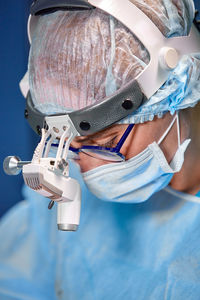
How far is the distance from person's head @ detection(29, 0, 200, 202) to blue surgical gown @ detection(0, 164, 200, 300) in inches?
13.0

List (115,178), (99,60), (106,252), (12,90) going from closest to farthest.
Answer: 1. (99,60)
2. (115,178)
3. (106,252)
4. (12,90)

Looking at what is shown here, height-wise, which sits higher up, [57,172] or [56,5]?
[56,5]

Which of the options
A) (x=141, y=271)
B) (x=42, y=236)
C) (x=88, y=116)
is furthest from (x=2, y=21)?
(x=141, y=271)

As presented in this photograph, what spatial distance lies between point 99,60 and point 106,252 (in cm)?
71

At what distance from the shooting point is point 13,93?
2049mm

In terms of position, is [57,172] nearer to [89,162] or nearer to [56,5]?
[89,162]

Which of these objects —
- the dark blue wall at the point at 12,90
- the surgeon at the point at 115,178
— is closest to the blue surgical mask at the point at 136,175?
the surgeon at the point at 115,178

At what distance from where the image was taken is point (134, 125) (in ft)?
3.86

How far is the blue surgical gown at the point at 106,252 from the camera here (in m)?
1.37

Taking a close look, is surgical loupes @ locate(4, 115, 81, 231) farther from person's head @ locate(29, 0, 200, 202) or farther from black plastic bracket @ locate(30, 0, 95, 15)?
black plastic bracket @ locate(30, 0, 95, 15)

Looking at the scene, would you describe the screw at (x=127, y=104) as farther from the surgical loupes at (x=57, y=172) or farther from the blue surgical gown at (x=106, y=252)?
the blue surgical gown at (x=106, y=252)

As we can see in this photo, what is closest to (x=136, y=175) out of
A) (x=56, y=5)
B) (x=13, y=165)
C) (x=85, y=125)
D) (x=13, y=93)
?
(x=85, y=125)

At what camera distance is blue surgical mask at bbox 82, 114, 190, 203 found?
121 cm

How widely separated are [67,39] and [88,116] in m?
0.19
